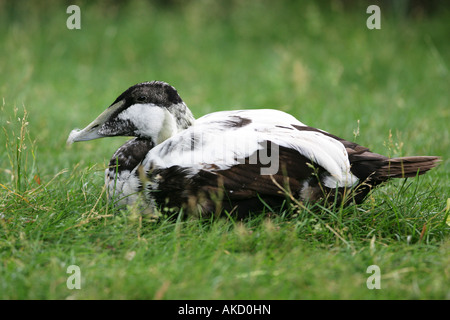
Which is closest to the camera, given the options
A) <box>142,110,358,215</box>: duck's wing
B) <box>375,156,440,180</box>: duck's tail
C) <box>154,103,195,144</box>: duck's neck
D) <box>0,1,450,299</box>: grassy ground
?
<box>0,1,450,299</box>: grassy ground

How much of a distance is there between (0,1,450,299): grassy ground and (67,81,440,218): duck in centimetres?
11

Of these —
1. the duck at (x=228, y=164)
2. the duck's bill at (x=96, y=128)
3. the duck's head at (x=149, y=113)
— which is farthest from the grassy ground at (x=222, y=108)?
the duck's head at (x=149, y=113)

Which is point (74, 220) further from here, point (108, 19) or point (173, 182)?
point (108, 19)

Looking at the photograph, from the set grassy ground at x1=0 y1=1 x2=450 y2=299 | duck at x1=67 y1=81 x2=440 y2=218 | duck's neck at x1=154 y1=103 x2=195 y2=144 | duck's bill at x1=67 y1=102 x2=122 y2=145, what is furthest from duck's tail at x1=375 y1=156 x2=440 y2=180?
duck's bill at x1=67 y1=102 x2=122 y2=145

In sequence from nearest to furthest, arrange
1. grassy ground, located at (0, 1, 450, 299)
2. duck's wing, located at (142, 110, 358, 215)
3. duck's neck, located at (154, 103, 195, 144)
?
grassy ground, located at (0, 1, 450, 299) < duck's wing, located at (142, 110, 358, 215) < duck's neck, located at (154, 103, 195, 144)

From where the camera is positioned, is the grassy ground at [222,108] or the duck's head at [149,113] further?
the duck's head at [149,113]

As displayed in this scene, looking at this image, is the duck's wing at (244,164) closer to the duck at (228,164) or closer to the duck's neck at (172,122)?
the duck at (228,164)

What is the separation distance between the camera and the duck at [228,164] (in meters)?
2.90

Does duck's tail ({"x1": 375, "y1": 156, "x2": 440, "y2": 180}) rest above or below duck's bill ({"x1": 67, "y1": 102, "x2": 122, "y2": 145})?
below

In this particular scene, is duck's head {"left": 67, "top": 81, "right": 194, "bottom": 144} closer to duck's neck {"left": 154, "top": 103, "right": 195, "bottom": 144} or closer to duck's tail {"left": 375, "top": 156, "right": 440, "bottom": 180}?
duck's neck {"left": 154, "top": 103, "right": 195, "bottom": 144}

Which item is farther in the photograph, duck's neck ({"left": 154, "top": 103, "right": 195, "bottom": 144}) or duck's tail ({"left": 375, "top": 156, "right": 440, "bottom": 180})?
duck's neck ({"left": 154, "top": 103, "right": 195, "bottom": 144})

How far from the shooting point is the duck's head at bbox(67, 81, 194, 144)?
124 inches

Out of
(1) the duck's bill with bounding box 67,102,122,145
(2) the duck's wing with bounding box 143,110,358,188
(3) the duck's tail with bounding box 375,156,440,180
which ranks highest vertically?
(1) the duck's bill with bounding box 67,102,122,145

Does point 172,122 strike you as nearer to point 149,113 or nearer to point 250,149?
point 149,113
